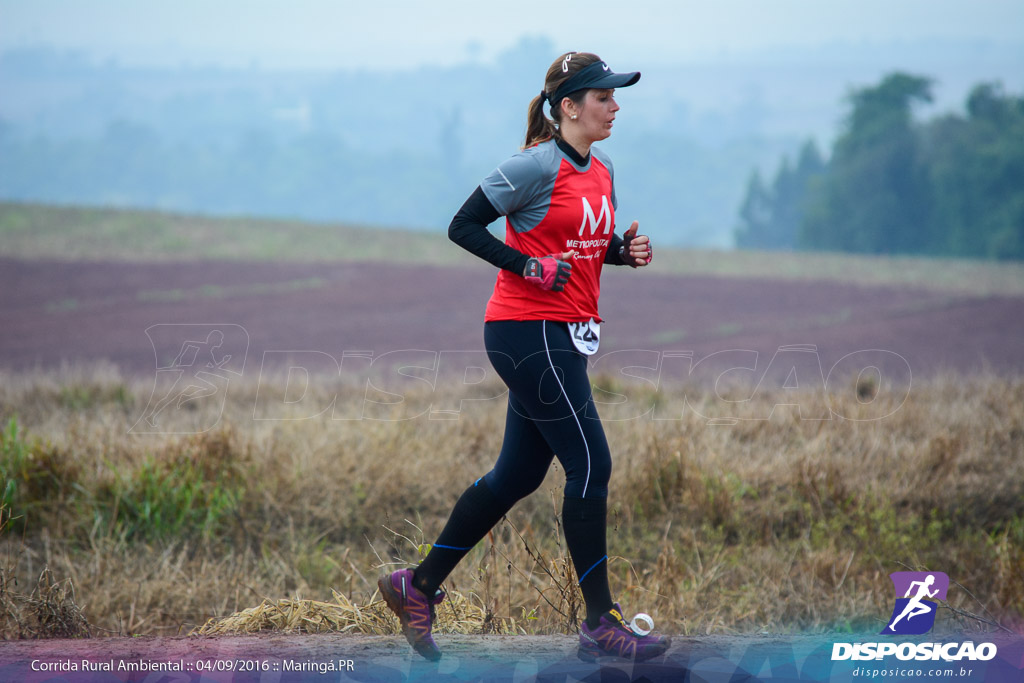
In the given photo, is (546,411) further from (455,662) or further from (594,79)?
(594,79)

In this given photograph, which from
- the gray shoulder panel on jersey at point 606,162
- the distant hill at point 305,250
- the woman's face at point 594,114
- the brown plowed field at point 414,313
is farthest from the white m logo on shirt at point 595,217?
the distant hill at point 305,250

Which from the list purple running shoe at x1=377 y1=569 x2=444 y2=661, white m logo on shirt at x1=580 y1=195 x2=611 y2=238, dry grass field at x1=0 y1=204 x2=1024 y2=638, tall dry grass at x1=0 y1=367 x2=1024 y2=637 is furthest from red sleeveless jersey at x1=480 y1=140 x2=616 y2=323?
tall dry grass at x1=0 y1=367 x2=1024 y2=637

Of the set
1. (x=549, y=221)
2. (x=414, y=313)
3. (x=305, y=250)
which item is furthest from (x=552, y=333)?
(x=305, y=250)

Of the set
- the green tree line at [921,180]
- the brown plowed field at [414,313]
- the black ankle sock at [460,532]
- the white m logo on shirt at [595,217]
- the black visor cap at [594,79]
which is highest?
the green tree line at [921,180]

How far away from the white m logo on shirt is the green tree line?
47982 millimetres

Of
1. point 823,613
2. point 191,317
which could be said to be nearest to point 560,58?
point 823,613

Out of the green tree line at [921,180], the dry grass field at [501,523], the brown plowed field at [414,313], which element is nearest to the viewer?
the dry grass field at [501,523]

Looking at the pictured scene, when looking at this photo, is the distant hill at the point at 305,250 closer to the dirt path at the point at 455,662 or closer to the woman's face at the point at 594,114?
the dirt path at the point at 455,662

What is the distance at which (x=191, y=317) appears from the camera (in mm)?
23859

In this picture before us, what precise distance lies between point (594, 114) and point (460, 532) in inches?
64.3

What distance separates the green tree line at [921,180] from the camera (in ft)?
156

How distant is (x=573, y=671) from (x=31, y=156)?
155m

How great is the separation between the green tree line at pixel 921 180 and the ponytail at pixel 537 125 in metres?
48.0

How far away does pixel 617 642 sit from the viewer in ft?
10.7
